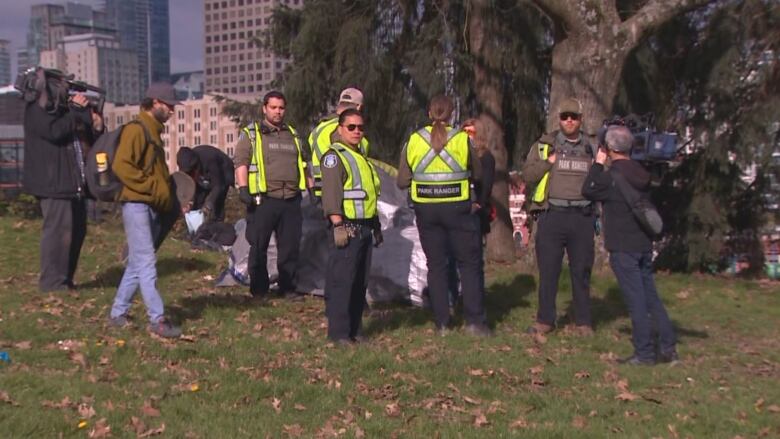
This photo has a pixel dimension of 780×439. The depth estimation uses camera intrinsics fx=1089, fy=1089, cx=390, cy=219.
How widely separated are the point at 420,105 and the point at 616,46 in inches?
187

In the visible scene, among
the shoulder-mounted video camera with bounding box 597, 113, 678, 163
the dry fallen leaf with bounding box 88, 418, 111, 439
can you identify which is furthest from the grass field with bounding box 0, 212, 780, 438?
the shoulder-mounted video camera with bounding box 597, 113, 678, 163

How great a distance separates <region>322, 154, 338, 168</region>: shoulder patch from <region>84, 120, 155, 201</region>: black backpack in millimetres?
1287

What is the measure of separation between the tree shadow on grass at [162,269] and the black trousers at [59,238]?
20.9 inches

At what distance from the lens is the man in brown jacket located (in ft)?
25.7

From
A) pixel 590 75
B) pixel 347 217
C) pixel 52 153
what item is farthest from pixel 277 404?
pixel 590 75

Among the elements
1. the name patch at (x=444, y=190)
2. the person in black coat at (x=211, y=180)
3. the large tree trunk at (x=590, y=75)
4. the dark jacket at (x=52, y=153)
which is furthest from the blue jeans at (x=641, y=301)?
the person in black coat at (x=211, y=180)

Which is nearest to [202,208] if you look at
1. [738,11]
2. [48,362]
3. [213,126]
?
[738,11]

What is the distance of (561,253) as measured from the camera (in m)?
8.96

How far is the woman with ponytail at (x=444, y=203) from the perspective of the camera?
8.44 meters

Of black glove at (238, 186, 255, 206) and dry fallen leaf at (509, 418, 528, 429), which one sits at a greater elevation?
black glove at (238, 186, 255, 206)

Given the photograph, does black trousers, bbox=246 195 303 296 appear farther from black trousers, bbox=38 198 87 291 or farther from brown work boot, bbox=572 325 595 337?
brown work boot, bbox=572 325 595 337

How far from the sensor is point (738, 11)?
46.3 ft

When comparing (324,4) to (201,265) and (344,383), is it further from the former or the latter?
(344,383)

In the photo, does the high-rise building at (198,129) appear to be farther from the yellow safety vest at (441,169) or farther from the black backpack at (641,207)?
the black backpack at (641,207)
